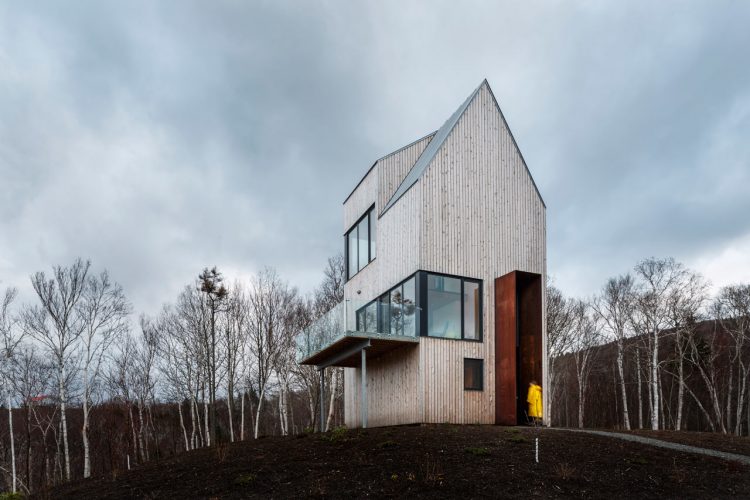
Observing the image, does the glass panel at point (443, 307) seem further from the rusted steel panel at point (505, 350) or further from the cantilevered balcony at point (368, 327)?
the rusted steel panel at point (505, 350)

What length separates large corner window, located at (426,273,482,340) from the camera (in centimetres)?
1672

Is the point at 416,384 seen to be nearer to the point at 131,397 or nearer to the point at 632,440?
the point at 632,440

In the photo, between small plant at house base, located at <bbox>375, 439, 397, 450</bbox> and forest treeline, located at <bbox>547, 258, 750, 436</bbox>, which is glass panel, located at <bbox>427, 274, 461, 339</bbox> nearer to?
small plant at house base, located at <bbox>375, 439, 397, 450</bbox>

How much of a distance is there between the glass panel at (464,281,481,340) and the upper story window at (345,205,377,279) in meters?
4.32

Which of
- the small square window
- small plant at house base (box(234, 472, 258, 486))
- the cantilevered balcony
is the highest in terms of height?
the cantilevered balcony

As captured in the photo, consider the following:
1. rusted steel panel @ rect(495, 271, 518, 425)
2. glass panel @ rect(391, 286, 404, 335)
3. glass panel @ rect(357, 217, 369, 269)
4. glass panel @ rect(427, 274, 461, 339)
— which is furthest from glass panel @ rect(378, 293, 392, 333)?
glass panel @ rect(357, 217, 369, 269)

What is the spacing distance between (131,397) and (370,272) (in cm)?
2539

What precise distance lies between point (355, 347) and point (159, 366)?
23.4 metres

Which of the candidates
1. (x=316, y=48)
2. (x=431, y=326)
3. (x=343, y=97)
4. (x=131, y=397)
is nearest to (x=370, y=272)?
(x=431, y=326)

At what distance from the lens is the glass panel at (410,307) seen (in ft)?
54.1

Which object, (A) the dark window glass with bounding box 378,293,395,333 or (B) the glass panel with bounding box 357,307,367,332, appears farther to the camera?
(B) the glass panel with bounding box 357,307,367,332

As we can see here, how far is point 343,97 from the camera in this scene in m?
17.0

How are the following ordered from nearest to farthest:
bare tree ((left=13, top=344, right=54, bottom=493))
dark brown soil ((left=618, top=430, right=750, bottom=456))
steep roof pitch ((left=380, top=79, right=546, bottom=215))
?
1. dark brown soil ((left=618, top=430, right=750, bottom=456))
2. steep roof pitch ((left=380, top=79, right=546, bottom=215))
3. bare tree ((left=13, top=344, right=54, bottom=493))

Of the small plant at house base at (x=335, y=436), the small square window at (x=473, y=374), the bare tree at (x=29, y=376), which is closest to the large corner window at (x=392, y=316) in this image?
the small square window at (x=473, y=374)
